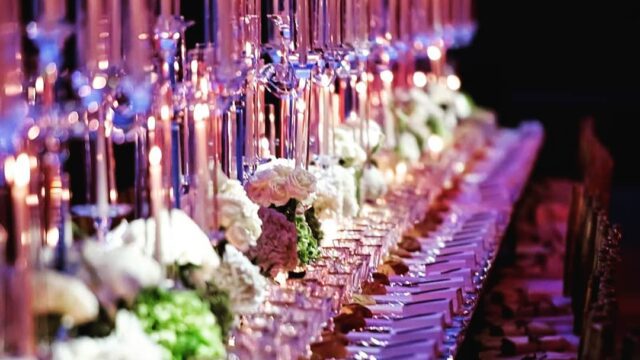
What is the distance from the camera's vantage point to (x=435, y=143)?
29.8 ft

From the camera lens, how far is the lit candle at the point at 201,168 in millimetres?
4320

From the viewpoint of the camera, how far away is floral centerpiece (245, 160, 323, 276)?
4.63 metres

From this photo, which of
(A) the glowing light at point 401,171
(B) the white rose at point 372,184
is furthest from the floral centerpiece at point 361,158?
(A) the glowing light at point 401,171

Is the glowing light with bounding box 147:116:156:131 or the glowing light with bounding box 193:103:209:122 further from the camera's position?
the glowing light with bounding box 147:116:156:131

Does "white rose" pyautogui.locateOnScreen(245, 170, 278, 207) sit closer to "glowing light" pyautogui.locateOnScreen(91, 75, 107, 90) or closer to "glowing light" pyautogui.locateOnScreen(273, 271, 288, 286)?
"glowing light" pyautogui.locateOnScreen(273, 271, 288, 286)

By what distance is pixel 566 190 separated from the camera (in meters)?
11.9

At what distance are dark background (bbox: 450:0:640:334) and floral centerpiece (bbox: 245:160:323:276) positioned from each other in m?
9.63

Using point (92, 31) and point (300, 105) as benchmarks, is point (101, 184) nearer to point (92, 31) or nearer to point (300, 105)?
point (92, 31)

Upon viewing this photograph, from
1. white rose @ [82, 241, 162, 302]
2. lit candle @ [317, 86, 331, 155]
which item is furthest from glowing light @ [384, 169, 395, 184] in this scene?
white rose @ [82, 241, 162, 302]

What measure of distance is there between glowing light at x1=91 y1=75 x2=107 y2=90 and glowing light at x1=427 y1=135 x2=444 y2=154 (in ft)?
14.8

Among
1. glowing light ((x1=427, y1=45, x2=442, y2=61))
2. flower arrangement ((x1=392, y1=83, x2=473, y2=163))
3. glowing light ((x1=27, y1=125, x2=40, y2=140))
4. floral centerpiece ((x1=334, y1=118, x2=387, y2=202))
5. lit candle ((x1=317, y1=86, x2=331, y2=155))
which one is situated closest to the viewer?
glowing light ((x1=27, y1=125, x2=40, y2=140))

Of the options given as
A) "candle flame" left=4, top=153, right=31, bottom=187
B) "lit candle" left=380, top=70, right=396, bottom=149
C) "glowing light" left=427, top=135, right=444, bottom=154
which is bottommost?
"glowing light" left=427, top=135, right=444, bottom=154

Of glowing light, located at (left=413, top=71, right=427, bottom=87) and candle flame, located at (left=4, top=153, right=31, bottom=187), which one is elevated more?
candle flame, located at (left=4, top=153, right=31, bottom=187)

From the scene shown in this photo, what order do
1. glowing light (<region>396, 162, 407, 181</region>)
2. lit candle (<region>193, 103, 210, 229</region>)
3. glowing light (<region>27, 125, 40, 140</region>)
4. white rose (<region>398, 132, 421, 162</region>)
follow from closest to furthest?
1. lit candle (<region>193, 103, 210, 229</region>)
2. glowing light (<region>27, 125, 40, 140</region>)
3. glowing light (<region>396, 162, 407, 181</region>)
4. white rose (<region>398, 132, 421, 162</region>)
